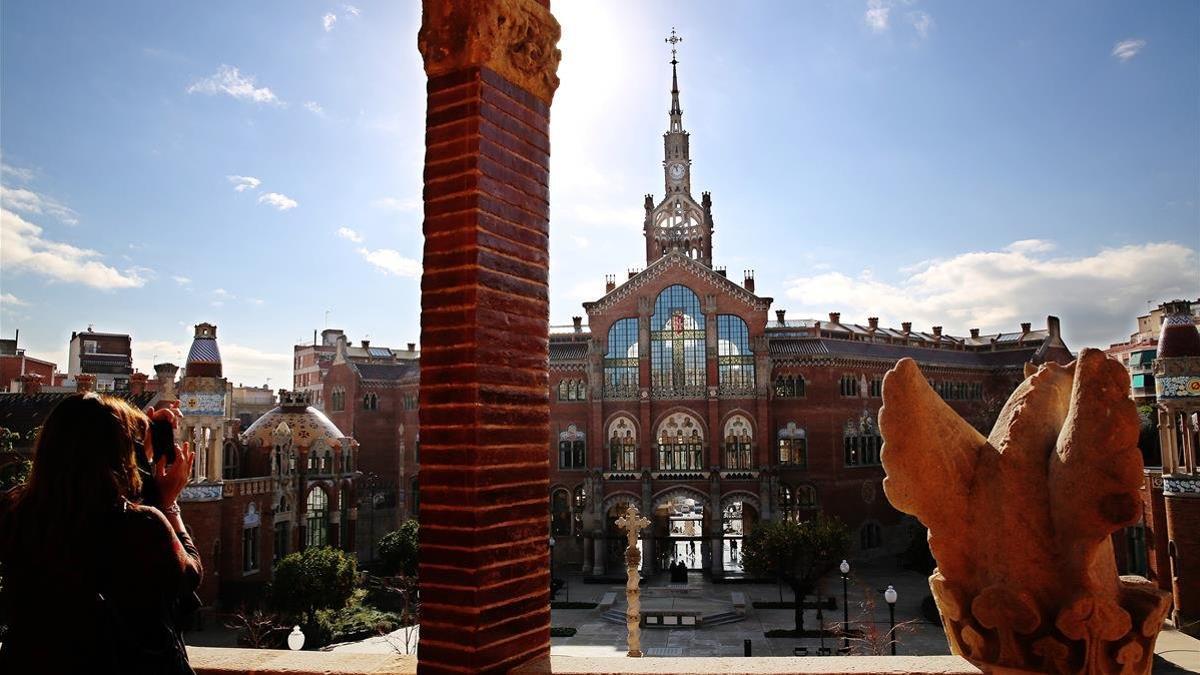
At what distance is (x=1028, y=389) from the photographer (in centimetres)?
359

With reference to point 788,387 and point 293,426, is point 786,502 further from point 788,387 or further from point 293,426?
point 293,426

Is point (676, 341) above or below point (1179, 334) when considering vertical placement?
above

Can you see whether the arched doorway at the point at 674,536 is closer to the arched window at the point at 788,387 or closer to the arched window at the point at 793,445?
the arched window at the point at 793,445

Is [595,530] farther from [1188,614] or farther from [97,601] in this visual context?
[97,601]

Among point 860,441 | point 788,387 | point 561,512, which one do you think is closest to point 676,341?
point 788,387

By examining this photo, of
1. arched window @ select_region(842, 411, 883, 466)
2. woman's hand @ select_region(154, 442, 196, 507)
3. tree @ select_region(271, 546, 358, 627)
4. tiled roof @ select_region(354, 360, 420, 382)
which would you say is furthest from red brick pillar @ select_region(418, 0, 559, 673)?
tiled roof @ select_region(354, 360, 420, 382)

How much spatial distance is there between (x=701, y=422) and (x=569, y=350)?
864 cm

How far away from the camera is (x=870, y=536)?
42.1 metres

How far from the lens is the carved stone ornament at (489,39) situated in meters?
3.71

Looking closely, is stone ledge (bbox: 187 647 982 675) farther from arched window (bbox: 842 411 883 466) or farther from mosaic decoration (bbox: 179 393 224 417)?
arched window (bbox: 842 411 883 466)

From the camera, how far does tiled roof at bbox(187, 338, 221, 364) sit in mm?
30656

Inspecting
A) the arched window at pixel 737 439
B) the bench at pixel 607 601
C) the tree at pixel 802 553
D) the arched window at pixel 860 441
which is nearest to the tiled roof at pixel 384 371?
the arched window at pixel 737 439

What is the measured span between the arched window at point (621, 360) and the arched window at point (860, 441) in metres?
11.9

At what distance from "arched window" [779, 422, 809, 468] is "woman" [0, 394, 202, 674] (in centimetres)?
4014
